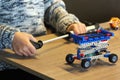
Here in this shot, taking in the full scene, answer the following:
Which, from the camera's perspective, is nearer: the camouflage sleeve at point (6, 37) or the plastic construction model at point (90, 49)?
the plastic construction model at point (90, 49)

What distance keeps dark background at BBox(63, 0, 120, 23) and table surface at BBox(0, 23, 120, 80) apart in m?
0.57

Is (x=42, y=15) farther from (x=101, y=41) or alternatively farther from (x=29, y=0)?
(x=101, y=41)

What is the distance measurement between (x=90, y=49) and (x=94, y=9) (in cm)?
88

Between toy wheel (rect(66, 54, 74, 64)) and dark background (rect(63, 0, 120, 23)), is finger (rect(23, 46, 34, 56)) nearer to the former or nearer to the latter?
toy wheel (rect(66, 54, 74, 64))

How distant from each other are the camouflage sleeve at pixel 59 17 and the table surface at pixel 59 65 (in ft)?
0.45

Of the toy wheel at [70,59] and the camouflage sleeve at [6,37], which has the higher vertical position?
the camouflage sleeve at [6,37]

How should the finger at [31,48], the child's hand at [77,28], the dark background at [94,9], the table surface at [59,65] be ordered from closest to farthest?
the table surface at [59,65]
the finger at [31,48]
the child's hand at [77,28]
the dark background at [94,9]

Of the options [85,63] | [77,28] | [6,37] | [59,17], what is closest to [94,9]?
[59,17]

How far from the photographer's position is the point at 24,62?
1066 millimetres

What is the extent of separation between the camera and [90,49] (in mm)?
1012

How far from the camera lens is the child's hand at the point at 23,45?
43.3 inches

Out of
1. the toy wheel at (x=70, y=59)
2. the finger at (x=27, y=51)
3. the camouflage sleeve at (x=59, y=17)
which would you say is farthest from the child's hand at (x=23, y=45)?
the camouflage sleeve at (x=59, y=17)

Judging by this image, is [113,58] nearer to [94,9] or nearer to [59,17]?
[59,17]

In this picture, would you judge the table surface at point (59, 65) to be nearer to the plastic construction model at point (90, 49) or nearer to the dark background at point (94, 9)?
the plastic construction model at point (90, 49)
